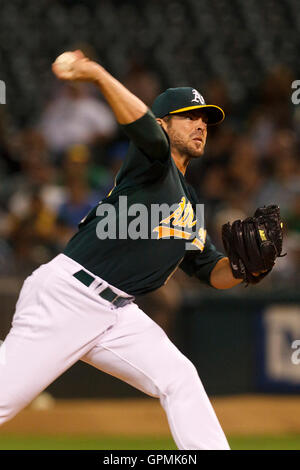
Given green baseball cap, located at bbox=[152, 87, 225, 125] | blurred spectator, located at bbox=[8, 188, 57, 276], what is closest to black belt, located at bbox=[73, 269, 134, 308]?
green baseball cap, located at bbox=[152, 87, 225, 125]

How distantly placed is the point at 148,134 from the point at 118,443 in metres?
3.45

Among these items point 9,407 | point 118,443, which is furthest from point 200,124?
point 118,443

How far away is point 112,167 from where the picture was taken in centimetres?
848

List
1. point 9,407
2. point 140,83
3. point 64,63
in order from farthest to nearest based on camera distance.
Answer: point 140,83 → point 9,407 → point 64,63

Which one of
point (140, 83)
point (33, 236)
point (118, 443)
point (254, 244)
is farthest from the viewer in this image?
point (140, 83)

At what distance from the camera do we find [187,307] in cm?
734

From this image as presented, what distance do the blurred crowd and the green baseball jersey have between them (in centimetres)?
367

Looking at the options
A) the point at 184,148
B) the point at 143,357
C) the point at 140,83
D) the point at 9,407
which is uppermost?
the point at 140,83

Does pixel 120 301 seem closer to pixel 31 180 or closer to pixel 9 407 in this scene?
pixel 9 407
